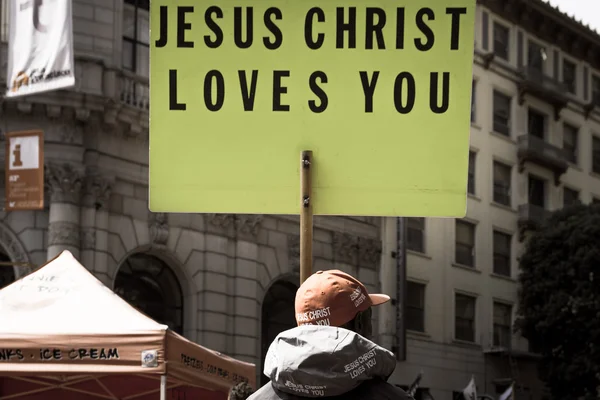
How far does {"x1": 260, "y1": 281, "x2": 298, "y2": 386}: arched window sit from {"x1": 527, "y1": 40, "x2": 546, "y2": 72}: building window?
1693 cm

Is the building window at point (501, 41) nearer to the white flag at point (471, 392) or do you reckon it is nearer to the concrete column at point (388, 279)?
the concrete column at point (388, 279)

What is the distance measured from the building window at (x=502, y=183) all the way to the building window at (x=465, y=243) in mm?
1928

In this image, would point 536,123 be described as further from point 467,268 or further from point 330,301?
point 330,301

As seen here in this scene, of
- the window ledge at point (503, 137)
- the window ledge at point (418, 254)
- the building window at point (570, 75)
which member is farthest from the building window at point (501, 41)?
the window ledge at point (418, 254)

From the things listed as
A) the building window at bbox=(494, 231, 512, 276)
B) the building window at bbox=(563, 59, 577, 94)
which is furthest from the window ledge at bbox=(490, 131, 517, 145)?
the building window at bbox=(563, 59, 577, 94)

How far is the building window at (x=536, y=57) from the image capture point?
43.8 meters

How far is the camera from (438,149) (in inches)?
174

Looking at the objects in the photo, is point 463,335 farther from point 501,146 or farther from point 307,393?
point 307,393

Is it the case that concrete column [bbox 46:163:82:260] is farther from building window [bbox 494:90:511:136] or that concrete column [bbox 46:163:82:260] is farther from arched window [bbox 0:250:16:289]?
building window [bbox 494:90:511:136]

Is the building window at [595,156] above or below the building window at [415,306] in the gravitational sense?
above

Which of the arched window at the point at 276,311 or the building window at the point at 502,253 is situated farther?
the building window at the point at 502,253

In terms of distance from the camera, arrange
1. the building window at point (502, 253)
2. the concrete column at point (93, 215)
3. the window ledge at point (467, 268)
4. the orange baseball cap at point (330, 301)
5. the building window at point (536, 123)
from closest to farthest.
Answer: the orange baseball cap at point (330, 301)
the concrete column at point (93, 215)
the window ledge at point (467, 268)
the building window at point (502, 253)
the building window at point (536, 123)

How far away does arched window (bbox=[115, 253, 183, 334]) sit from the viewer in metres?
26.7

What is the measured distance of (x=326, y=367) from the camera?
9.25 feet
